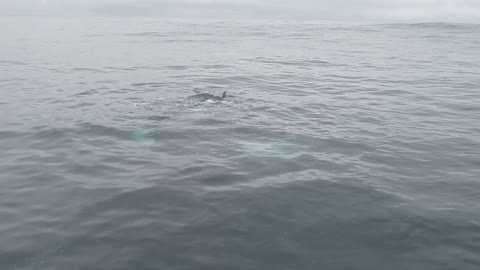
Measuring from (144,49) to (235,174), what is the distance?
44.1 m

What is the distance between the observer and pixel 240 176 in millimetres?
13031

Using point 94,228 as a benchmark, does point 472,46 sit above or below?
above

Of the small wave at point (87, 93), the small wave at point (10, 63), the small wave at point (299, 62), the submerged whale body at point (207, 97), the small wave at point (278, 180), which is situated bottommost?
the small wave at point (278, 180)

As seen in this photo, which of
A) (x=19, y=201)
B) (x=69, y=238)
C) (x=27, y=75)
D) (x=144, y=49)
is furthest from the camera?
(x=144, y=49)

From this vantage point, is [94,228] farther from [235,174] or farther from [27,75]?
[27,75]

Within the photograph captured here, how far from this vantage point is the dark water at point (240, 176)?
8.95 metres

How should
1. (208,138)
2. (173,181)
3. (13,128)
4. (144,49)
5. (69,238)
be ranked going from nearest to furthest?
(69,238) < (173,181) < (208,138) < (13,128) < (144,49)

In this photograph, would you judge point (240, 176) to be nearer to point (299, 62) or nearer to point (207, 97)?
point (207, 97)

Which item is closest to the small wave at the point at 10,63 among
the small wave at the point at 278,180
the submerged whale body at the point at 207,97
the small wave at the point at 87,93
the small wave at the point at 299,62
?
the small wave at the point at 87,93

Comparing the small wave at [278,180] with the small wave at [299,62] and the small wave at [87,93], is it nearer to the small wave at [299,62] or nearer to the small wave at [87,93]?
the small wave at [87,93]

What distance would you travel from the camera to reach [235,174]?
1318 centimetres

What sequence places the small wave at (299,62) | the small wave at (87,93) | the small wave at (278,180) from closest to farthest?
the small wave at (278,180), the small wave at (87,93), the small wave at (299,62)

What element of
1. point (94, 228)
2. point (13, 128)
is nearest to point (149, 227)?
point (94, 228)

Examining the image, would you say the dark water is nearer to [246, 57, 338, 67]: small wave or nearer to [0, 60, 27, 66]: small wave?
[0, 60, 27, 66]: small wave
